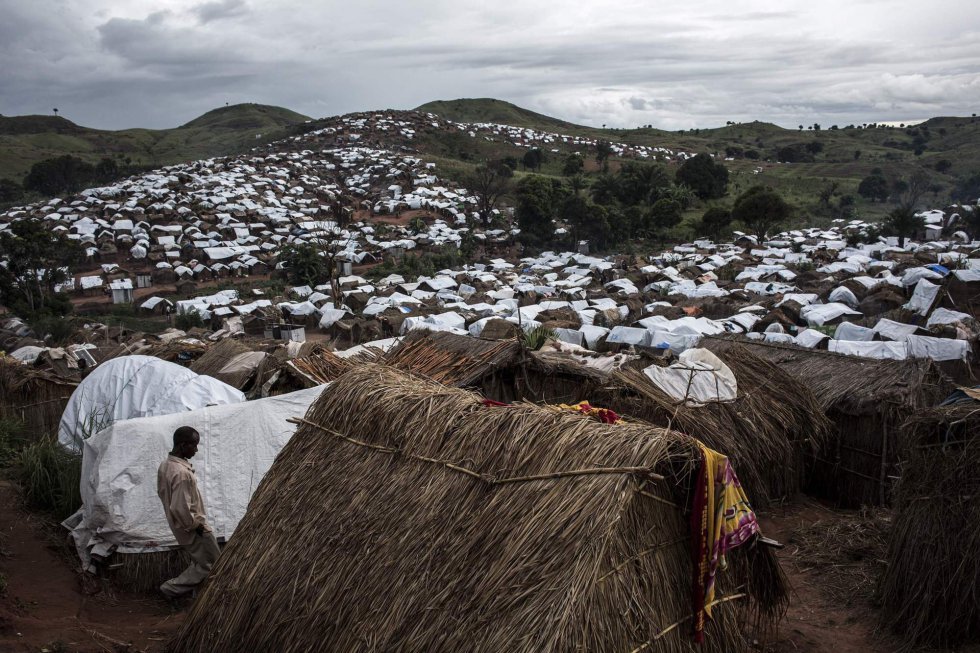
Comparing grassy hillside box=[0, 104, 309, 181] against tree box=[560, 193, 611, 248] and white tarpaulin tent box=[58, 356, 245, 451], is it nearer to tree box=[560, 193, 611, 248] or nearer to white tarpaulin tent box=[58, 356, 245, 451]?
tree box=[560, 193, 611, 248]

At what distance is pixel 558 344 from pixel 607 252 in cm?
3207

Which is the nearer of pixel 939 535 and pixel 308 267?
pixel 939 535

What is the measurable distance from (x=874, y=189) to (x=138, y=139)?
3405 inches

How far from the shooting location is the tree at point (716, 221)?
1665 inches

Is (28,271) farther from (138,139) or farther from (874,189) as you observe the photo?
(138,139)

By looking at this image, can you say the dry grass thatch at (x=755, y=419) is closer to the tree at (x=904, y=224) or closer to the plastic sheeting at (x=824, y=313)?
the plastic sheeting at (x=824, y=313)

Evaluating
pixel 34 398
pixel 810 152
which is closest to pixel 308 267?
pixel 34 398

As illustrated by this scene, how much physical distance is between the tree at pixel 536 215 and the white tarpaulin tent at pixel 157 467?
39.7 m

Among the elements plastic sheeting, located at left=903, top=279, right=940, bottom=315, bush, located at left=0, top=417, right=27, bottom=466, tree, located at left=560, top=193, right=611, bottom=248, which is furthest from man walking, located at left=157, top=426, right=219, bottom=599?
tree, located at left=560, top=193, right=611, bottom=248

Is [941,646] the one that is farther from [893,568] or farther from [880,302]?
[880,302]

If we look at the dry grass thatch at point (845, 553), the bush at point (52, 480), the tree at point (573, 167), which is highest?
the tree at point (573, 167)

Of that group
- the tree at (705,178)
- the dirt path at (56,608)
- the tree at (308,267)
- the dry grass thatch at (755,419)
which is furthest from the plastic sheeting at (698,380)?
the tree at (705,178)

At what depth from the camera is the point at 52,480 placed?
7406 mm

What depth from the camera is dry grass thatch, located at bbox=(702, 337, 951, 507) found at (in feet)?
25.2
